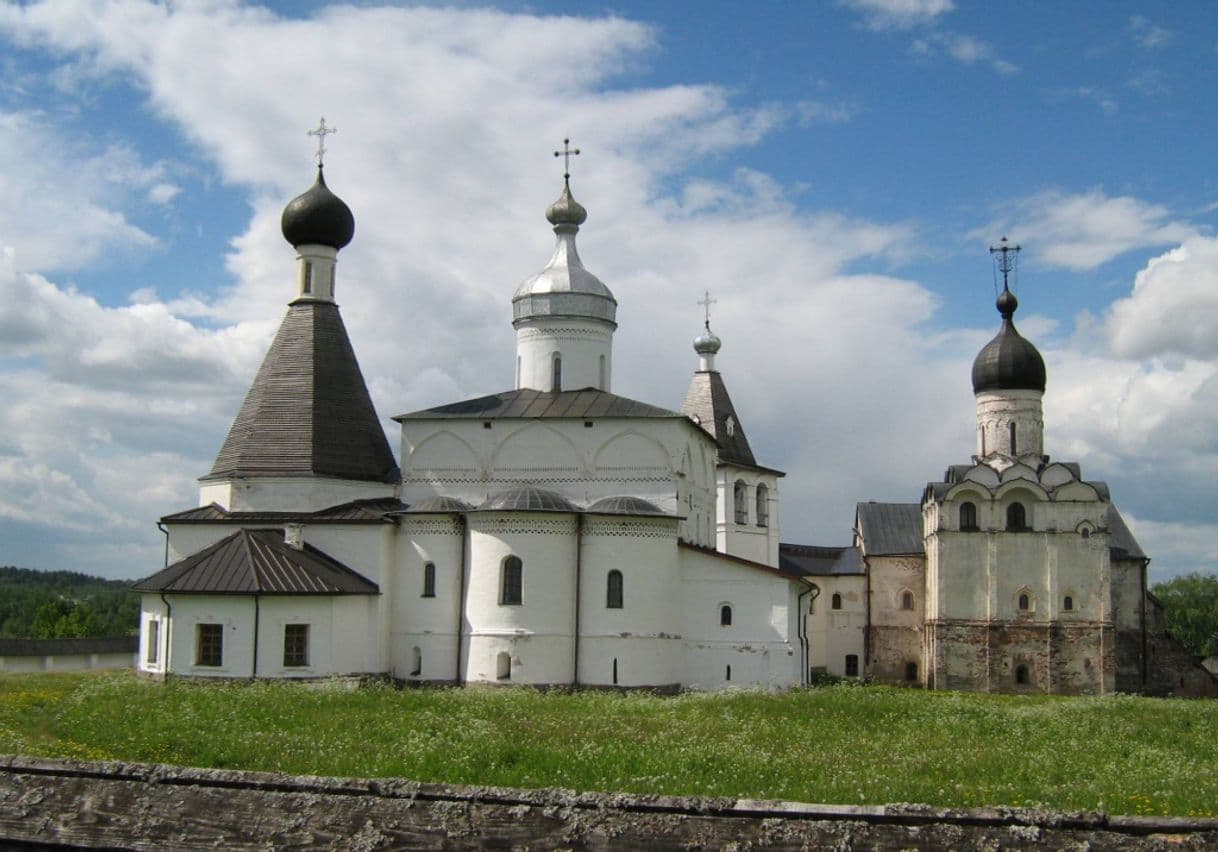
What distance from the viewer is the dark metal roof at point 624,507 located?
75.9 ft

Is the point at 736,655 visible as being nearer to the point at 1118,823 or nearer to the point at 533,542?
the point at 533,542

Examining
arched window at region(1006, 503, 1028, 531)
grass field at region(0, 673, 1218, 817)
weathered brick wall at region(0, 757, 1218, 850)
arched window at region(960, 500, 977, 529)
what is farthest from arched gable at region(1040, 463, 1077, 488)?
weathered brick wall at region(0, 757, 1218, 850)

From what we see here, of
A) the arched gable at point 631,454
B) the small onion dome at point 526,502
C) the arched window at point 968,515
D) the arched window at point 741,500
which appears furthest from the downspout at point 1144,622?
the small onion dome at point 526,502

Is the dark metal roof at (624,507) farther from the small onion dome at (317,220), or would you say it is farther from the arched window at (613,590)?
the small onion dome at (317,220)

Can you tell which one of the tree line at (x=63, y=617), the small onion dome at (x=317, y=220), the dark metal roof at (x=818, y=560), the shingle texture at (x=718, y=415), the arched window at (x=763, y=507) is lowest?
the tree line at (x=63, y=617)

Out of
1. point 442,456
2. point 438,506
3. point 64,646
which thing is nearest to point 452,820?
point 438,506

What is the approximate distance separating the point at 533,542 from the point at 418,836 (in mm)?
18873

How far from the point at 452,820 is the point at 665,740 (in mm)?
9605

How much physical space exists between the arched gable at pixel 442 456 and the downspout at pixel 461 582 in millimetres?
1651

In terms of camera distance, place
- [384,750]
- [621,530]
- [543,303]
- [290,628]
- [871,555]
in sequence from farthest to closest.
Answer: [871,555], [543,303], [621,530], [290,628], [384,750]

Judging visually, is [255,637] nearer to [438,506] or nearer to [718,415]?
[438,506]

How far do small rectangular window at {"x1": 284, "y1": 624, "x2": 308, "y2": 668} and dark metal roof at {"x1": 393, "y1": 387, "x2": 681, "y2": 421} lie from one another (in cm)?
532

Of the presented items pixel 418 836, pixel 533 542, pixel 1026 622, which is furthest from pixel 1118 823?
pixel 1026 622

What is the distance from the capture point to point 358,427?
2548cm
